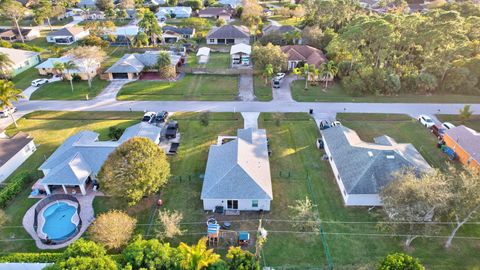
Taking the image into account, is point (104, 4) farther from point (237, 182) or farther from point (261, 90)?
point (237, 182)

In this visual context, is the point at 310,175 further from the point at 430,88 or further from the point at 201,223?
the point at 430,88

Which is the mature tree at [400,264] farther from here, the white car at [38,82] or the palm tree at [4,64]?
the palm tree at [4,64]

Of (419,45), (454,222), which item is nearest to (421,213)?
(454,222)

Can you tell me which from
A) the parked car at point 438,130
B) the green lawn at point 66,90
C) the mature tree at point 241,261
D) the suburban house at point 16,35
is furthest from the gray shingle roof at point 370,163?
the suburban house at point 16,35

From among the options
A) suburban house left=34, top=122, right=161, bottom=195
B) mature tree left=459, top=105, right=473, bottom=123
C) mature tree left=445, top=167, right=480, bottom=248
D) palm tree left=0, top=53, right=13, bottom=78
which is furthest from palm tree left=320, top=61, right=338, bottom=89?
palm tree left=0, top=53, right=13, bottom=78

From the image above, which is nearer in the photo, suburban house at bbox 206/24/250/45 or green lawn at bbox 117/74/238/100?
green lawn at bbox 117/74/238/100

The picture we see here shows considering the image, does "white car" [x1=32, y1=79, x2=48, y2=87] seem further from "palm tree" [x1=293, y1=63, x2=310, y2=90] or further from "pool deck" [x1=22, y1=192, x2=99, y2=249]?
"palm tree" [x1=293, y1=63, x2=310, y2=90]
